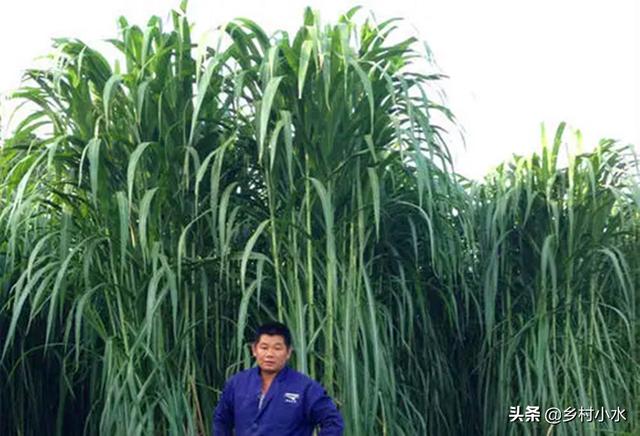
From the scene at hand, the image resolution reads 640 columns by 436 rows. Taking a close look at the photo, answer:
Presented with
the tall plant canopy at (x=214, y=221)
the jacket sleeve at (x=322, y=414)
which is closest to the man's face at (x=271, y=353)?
the jacket sleeve at (x=322, y=414)

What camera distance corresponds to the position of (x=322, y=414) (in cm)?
314

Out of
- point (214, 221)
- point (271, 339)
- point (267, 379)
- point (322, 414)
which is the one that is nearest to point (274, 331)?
point (271, 339)

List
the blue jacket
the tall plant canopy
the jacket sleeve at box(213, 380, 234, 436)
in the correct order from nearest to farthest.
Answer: the blue jacket, the jacket sleeve at box(213, 380, 234, 436), the tall plant canopy

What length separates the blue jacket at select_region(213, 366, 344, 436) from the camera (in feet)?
10.2

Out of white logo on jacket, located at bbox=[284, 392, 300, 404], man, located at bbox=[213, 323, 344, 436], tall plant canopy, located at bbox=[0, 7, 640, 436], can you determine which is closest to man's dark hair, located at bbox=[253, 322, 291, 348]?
man, located at bbox=[213, 323, 344, 436]

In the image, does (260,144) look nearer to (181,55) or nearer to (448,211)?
(181,55)

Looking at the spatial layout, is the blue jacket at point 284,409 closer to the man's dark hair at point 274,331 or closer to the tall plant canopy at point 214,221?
the man's dark hair at point 274,331

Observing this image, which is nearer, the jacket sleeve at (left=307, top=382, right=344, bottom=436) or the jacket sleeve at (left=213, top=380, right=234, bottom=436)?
the jacket sleeve at (left=307, top=382, right=344, bottom=436)

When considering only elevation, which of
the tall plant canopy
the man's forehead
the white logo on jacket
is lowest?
the white logo on jacket

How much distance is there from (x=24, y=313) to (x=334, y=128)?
66.2 inches

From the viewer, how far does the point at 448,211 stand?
531 centimetres

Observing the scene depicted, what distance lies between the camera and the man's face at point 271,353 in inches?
123

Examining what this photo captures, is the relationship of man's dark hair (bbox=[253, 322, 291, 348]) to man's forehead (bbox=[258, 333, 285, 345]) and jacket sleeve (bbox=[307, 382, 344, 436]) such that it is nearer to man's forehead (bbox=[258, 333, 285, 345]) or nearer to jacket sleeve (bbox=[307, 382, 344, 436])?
man's forehead (bbox=[258, 333, 285, 345])

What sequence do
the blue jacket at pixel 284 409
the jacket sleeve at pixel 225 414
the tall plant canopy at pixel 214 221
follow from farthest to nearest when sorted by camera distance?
1. the tall plant canopy at pixel 214 221
2. the jacket sleeve at pixel 225 414
3. the blue jacket at pixel 284 409
